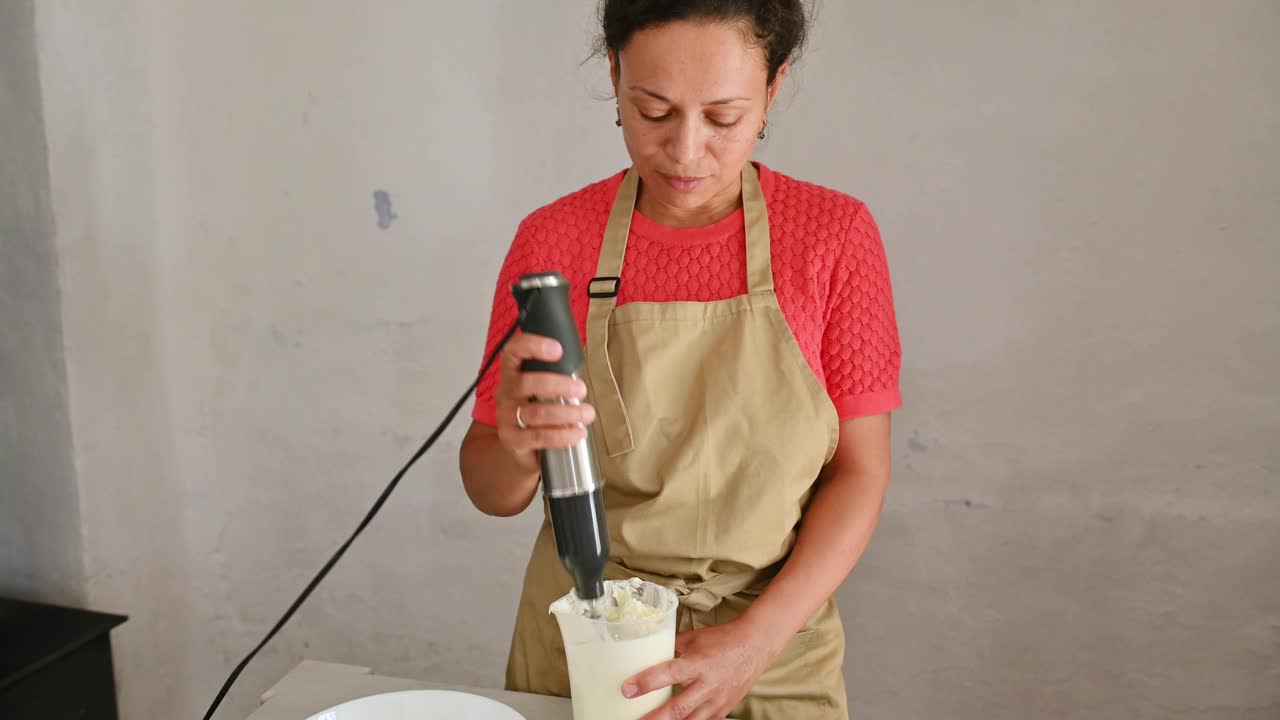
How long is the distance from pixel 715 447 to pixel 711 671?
11.1 inches

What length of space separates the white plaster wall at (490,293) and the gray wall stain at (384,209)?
0.02 m

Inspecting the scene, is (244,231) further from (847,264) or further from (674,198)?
(847,264)

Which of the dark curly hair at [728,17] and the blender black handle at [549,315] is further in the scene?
the dark curly hair at [728,17]

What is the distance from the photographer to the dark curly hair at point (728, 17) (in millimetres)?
1079

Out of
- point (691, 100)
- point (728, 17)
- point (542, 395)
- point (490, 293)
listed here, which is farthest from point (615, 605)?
point (490, 293)

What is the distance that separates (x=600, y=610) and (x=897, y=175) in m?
1.20

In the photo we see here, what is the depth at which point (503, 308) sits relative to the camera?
1.26 metres

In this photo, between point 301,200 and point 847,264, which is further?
point 301,200

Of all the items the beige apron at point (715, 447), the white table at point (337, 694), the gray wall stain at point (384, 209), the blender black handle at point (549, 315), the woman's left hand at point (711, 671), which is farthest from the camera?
the gray wall stain at point (384, 209)

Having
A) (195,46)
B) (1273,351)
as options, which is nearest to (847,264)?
(1273,351)

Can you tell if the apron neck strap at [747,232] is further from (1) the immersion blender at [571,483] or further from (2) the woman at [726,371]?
(1) the immersion blender at [571,483]

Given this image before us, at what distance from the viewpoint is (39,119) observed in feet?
6.54

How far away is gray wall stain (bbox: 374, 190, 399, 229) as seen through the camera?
2.13m

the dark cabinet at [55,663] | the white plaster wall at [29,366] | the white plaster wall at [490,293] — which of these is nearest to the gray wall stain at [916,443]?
the white plaster wall at [490,293]
